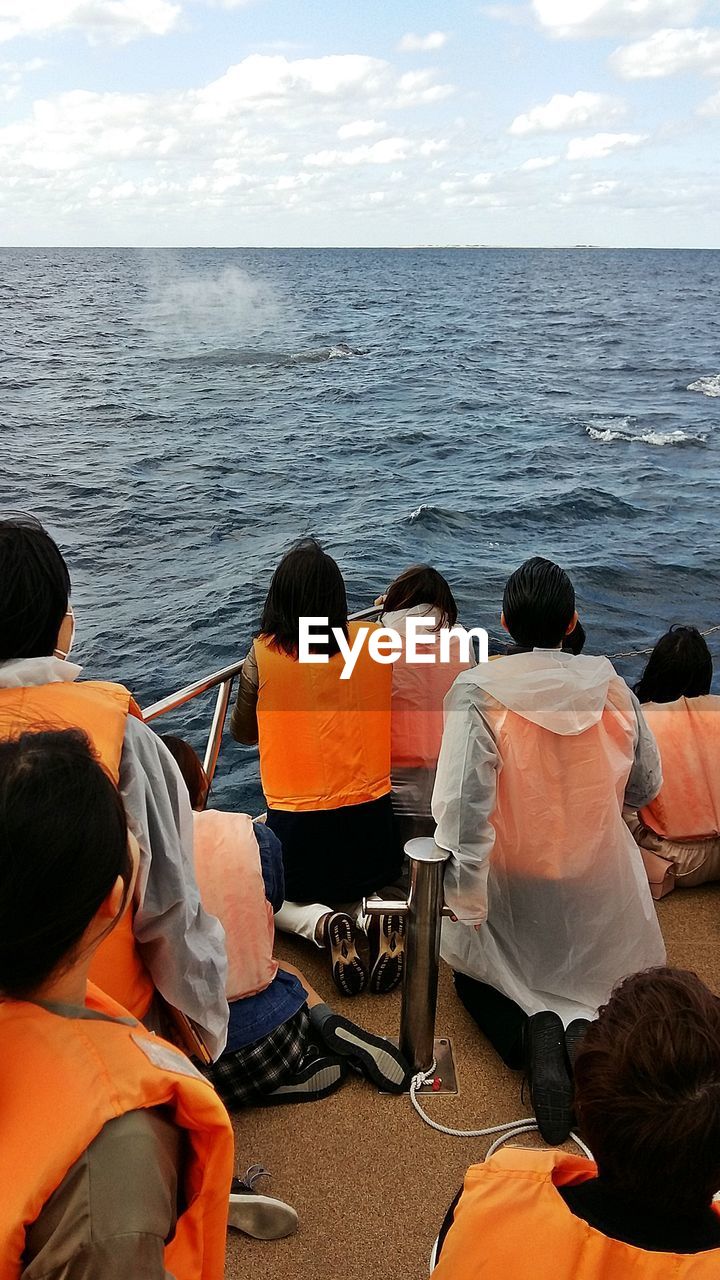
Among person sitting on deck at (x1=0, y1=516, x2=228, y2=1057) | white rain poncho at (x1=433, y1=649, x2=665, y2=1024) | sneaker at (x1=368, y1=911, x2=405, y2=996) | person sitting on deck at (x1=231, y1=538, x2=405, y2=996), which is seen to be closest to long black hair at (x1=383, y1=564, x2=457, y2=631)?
person sitting on deck at (x1=231, y1=538, x2=405, y2=996)

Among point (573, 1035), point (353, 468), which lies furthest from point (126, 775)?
point (353, 468)

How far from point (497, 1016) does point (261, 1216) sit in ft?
2.98

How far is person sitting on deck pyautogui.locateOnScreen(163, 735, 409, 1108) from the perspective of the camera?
249 centimetres

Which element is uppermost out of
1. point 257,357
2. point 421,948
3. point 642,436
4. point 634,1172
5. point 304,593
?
point 257,357

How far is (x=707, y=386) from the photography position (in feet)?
86.2

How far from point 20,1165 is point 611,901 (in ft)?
6.79

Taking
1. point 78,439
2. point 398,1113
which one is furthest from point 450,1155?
point 78,439

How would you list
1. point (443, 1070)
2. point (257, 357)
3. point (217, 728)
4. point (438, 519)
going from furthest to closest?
point (257, 357), point (438, 519), point (217, 728), point (443, 1070)

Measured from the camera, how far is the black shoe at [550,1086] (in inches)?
96.5

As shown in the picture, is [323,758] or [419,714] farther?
[419,714]

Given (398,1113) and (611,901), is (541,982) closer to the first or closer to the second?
(611,901)

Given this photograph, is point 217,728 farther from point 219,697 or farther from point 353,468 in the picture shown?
point 353,468

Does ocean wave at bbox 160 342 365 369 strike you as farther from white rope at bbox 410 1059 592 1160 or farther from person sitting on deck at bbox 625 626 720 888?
white rope at bbox 410 1059 592 1160
